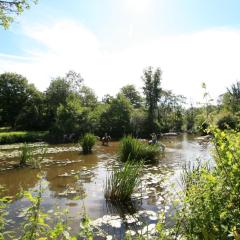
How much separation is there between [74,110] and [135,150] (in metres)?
19.4

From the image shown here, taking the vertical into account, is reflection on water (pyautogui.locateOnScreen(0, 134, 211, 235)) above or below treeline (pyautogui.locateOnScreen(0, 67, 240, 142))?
below

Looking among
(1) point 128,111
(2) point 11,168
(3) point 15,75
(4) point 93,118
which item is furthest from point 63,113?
(3) point 15,75

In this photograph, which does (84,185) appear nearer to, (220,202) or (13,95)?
(220,202)

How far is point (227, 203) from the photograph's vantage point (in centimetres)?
312

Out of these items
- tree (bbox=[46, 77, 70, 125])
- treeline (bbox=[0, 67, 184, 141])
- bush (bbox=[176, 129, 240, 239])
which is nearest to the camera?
bush (bbox=[176, 129, 240, 239])

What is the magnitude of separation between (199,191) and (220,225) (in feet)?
2.12

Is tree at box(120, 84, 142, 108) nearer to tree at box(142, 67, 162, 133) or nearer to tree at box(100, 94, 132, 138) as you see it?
tree at box(142, 67, 162, 133)

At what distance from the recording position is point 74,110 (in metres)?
33.1

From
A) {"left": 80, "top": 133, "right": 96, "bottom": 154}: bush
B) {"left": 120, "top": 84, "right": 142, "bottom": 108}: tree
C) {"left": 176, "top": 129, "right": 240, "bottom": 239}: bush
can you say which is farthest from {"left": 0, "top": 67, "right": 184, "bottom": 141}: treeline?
{"left": 176, "top": 129, "right": 240, "bottom": 239}: bush

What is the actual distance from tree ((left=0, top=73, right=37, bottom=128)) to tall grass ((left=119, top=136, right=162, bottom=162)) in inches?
1335

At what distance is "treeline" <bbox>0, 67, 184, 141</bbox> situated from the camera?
33.2 m

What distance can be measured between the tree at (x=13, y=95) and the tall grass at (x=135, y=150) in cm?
3390

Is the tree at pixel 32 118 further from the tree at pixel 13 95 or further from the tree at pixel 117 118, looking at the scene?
the tree at pixel 117 118

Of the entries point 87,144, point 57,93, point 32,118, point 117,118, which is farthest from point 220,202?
point 57,93
